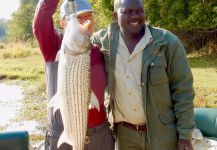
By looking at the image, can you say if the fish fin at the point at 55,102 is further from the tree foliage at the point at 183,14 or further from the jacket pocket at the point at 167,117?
the tree foliage at the point at 183,14

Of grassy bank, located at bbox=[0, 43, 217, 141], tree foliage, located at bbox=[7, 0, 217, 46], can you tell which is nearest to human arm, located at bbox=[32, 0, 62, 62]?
grassy bank, located at bbox=[0, 43, 217, 141]

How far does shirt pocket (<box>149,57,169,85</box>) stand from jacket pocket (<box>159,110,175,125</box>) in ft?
0.95

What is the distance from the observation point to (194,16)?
19.2 meters

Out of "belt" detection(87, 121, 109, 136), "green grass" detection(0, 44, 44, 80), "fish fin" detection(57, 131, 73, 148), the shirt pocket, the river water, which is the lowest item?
"green grass" detection(0, 44, 44, 80)

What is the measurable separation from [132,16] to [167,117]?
89 cm

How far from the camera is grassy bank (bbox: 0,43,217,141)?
10.9 meters

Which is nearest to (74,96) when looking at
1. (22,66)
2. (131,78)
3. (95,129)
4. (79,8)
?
(95,129)

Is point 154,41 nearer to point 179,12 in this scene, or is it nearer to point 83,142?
point 83,142

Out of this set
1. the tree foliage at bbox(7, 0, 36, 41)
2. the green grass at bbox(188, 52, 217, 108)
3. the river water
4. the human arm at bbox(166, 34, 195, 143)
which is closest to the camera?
the human arm at bbox(166, 34, 195, 143)

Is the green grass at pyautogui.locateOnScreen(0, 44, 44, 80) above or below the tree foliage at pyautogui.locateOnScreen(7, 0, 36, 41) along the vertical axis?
above

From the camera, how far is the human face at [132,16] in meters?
3.86

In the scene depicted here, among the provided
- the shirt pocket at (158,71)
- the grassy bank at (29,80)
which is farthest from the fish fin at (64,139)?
the grassy bank at (29,80)

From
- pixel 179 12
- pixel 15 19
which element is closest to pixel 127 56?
pixel 179 12

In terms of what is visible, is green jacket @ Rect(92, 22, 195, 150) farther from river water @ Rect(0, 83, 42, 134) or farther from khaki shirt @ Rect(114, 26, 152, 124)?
river water @ Rect(0, 83, 42, 134)
